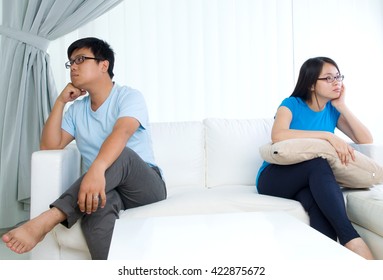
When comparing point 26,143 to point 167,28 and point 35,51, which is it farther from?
point 167,28

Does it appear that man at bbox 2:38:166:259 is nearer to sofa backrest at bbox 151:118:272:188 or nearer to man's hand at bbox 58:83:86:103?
man's hand at bbox 58:83:86:103

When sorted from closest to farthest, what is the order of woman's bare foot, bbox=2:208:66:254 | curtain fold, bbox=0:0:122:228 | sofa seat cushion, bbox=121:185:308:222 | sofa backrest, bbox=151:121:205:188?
woman's bare foot, bbox=2:208:66:254
sofa seat cushion, bbox=121:185:308:222
sofa backrest, bbox=151:121:205:188
curtain fold, bbox=0:0:122:228

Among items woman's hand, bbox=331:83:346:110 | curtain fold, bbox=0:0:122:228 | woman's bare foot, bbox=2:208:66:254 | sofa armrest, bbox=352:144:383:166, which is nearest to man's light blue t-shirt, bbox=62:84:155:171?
woman's bare foot, bbox=2:208:66:254

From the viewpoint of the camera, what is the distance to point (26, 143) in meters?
2.57

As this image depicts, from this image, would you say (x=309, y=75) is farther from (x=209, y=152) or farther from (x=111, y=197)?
(x=111, y=197)

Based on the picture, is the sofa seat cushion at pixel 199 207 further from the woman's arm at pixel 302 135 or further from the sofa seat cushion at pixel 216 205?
the woman's arm at pixel 302 135

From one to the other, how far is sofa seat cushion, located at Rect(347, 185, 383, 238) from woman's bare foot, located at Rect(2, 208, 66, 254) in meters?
1.09

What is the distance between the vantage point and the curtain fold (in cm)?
253

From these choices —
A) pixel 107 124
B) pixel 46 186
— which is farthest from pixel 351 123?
pixel 46 186

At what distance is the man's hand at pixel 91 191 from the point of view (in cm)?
135

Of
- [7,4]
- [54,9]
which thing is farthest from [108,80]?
[7,4]

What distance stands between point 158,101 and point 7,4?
1171 millimetres

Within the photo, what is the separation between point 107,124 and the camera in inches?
70.8

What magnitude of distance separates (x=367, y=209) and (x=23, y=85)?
81.2 inches
